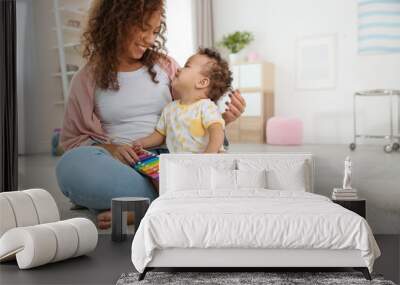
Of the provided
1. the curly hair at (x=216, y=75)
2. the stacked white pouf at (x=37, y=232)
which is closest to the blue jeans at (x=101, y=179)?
the curly hair at (x=216, y=75)

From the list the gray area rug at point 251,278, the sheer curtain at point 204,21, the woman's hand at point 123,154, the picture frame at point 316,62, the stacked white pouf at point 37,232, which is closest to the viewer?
the gray area rug at point 251,278

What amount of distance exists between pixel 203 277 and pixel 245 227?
0.41m

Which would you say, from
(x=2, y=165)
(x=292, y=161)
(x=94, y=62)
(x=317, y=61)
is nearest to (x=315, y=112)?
(x=317, y=61)

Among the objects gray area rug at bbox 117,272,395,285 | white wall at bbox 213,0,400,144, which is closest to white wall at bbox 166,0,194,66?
white wall at bbox 213,0,400,144

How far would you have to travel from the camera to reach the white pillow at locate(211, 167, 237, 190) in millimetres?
4711

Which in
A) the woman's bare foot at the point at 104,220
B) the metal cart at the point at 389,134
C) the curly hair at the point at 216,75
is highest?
the curly hair at the point at 216,75

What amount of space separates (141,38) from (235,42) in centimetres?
88

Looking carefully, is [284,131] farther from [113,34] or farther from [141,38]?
[113,34]

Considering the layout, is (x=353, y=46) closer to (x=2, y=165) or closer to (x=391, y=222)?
(x=391, y=222)

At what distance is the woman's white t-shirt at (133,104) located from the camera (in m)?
5.42

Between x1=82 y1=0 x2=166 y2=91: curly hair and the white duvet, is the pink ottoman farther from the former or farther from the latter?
the white duvet

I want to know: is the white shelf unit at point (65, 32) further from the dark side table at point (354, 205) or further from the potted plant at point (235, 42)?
the dark side table at point (354, 205)

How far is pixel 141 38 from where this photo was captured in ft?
17.8

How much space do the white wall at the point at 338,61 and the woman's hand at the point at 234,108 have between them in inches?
17.6
